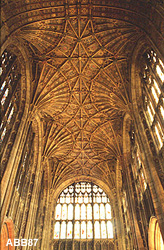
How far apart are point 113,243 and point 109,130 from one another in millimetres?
10807

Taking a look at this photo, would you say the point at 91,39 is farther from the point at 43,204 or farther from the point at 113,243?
the point at 113,243

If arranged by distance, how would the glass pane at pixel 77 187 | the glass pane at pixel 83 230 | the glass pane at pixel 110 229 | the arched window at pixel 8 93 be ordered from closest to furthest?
the arched window at pixel 8 93 → the glass pane at pixel 83 230 → the glass pane at pixel 110 229 → the glass pane at pixel 77 187

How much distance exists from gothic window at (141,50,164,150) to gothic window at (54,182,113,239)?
13.8m

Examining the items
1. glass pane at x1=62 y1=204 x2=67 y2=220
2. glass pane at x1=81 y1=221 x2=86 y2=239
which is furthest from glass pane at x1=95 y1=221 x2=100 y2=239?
glass pane at x1=62 y1=204 x2=67 y2=220

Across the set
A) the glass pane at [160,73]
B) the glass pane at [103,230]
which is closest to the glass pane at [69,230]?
the glass pane at [103,230]

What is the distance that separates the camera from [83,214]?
2317 cm

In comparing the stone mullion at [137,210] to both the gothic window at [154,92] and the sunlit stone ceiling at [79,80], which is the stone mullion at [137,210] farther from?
the gothic window at [154,92]

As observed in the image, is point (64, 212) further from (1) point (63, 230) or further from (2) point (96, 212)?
(2) point (96, 212)

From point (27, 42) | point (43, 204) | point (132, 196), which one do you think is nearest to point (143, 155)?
point (132, 196)

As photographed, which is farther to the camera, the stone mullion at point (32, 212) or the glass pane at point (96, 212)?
the glass pane at point (96, 212)

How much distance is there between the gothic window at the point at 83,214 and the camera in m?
21.6

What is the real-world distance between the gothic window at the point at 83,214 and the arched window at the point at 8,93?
1347cm

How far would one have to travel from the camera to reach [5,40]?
11.0 meters

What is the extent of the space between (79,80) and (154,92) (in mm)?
6905
